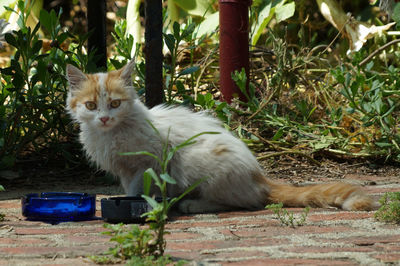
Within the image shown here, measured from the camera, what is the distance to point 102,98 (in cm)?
270

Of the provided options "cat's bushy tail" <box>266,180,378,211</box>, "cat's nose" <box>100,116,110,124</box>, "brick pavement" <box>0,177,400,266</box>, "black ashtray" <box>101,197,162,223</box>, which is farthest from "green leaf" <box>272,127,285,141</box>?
"black ashtray" <box>101,197,162,223</box>

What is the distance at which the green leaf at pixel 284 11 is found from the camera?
519 cm

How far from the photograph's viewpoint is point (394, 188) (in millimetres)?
3086

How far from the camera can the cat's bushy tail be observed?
257 centimetres

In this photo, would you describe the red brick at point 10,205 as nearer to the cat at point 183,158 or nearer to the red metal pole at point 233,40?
the cat at point 183,158

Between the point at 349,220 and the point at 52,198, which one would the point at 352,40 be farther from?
the point at 52,198

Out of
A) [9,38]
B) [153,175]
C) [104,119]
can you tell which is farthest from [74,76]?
[153,175]

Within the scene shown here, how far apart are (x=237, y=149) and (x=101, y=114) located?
651 millimetres

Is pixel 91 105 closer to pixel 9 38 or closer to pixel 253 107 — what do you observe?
pixel 9 38

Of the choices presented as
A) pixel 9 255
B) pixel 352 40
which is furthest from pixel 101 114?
pixel 352 40

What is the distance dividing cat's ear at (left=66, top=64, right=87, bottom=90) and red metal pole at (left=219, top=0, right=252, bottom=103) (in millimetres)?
1446

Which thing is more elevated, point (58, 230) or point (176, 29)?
point (176, 29)

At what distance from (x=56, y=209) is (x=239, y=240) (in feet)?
2.95

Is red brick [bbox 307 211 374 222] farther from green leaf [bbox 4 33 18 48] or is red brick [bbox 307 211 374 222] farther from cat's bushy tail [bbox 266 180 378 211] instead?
green leaf [bbox 4 33 18 48]
